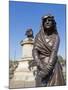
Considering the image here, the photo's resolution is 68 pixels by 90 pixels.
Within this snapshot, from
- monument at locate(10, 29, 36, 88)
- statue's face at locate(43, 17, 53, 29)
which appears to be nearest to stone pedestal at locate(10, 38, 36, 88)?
monument at locate(10, 29, 36, 88)

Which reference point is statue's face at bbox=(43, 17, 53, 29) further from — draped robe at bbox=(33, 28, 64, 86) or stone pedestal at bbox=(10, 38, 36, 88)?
stone pedestal at bbox=(10, 38, 36, 88)

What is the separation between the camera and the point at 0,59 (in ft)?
6.53

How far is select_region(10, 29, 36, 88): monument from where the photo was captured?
2043 mm

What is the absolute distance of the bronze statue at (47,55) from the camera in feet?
6.85

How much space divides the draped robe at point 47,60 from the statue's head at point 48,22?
0.05 m

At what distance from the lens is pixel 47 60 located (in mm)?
2113

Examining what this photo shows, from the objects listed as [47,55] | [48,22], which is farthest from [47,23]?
[47,55]

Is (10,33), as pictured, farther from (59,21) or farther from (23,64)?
(59,21)

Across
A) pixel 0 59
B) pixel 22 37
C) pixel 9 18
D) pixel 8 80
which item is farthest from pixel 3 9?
pixel 8 80

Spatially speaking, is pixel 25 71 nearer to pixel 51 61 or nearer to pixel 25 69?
pixel 25 69

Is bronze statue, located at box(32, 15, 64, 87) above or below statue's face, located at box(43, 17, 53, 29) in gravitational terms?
below

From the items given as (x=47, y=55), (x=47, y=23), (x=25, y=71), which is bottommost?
(x=25, y=71)

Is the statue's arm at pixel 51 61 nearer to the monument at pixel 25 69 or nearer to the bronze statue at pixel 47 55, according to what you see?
the bronze statue at pixel 47 55

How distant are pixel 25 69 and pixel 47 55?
219 mm
